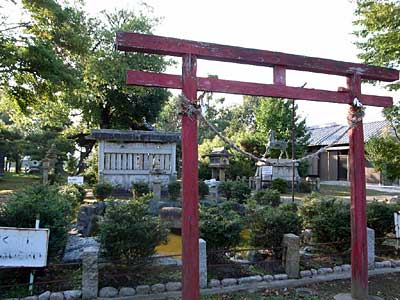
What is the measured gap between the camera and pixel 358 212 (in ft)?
15.7

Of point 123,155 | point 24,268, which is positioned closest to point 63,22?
point 123,155

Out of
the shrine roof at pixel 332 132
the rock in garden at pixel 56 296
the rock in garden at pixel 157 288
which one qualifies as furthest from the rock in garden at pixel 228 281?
the shrine roof at pixel 332 132

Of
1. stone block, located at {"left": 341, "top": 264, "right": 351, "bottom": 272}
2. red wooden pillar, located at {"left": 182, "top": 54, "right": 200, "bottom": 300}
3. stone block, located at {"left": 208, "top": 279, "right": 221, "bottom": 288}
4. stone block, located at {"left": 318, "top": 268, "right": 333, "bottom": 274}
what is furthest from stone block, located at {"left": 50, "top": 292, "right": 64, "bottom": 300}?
stone block, located at {"left": 341, "top": 264, "right": 351, "bottom": 272}

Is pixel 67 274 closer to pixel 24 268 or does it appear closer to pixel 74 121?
pixel 24 268

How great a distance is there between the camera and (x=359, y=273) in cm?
470

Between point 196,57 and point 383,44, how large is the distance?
8.56 m

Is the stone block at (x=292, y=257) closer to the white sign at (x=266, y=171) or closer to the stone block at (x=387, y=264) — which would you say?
the stone block at (x=387, y=264)

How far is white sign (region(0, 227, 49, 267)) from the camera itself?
4438 mm

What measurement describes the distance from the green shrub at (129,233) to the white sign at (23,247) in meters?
0.94

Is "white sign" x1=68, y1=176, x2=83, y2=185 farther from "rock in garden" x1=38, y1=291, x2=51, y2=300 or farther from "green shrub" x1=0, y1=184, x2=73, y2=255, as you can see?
"rock in garden" x1=38, y1=291, x2=51, y2=300

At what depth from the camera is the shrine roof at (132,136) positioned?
15953 mm

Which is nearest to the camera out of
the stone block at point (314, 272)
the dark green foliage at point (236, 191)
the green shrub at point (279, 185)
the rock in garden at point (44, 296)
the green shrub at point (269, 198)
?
the rock in garden at point (44, 296)

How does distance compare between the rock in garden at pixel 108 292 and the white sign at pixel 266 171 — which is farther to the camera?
the white sign at pixel 266 171

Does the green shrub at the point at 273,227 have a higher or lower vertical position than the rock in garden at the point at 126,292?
higher
